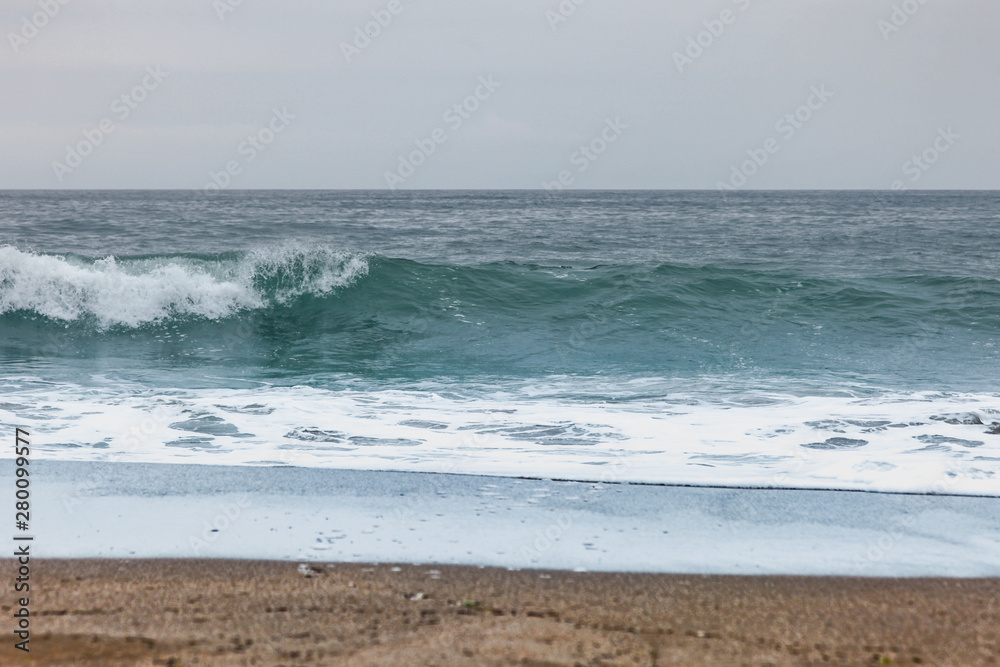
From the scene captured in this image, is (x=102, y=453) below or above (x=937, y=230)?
below

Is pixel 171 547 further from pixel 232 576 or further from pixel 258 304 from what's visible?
pixel 258 304

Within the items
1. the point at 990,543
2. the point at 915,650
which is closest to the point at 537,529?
the point at 915,650

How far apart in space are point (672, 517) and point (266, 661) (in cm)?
217

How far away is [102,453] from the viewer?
502cm

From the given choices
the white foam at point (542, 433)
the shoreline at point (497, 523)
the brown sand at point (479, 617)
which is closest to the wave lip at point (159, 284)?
the white foam at point (542, 433)

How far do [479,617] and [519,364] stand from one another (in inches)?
263

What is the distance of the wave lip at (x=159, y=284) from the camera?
12195 millimetres

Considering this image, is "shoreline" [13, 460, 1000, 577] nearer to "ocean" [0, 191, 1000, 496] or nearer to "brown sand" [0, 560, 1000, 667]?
"brown sand" [0, 560, 1000, 667]

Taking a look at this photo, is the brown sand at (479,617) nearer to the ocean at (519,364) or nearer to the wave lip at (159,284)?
the ocean at (519,364)

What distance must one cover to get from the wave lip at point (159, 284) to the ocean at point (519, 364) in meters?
0.04

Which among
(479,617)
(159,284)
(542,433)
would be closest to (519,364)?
(542,433)

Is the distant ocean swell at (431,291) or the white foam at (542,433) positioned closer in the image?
the white foam at (542,433)

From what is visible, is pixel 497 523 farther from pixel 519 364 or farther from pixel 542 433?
pixel 519 364

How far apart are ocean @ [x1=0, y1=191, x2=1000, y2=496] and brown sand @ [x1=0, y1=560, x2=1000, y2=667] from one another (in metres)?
1.52
